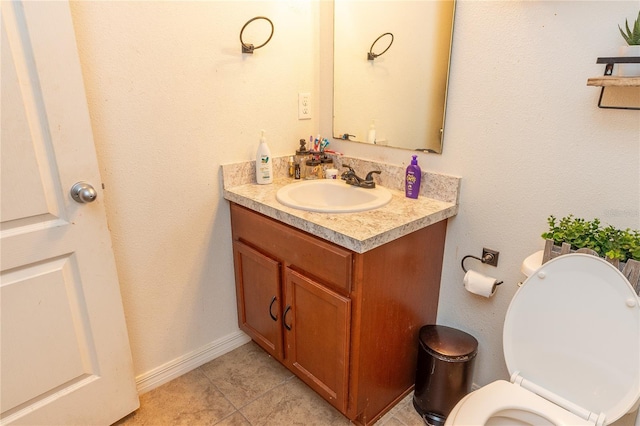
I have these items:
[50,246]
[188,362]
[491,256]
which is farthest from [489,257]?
[50,246]

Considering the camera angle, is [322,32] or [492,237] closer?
[492,237]

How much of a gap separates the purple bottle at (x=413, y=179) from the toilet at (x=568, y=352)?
56cm

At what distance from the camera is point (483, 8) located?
131cm

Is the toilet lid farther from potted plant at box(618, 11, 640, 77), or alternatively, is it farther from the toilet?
potted plant at box(618, 11, 640, 77)

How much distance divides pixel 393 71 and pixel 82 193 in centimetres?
127

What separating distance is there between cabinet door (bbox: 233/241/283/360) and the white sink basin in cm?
29

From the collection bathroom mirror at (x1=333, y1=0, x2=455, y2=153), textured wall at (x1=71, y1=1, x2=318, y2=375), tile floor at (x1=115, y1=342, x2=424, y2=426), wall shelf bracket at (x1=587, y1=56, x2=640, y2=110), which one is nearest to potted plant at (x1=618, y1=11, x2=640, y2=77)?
wall shelf bracket at (x1=587, y1=56, x2=640, y2=110)

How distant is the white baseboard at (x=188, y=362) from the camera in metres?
1.68

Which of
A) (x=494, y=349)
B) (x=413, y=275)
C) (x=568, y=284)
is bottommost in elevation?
(x=494, y=349)

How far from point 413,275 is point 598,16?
0.98 m

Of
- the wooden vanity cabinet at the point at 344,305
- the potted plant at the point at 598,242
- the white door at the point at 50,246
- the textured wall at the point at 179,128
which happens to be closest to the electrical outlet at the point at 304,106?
the textured wall at the point at 179,128

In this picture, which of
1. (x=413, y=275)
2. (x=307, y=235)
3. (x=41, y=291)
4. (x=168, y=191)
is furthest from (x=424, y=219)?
(x=41, y=291)

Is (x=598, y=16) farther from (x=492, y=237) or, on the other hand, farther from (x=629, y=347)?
(x=629, y=347)

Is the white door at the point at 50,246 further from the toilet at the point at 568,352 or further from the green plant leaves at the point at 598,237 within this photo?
the green plant leaves at the point at 598,237
